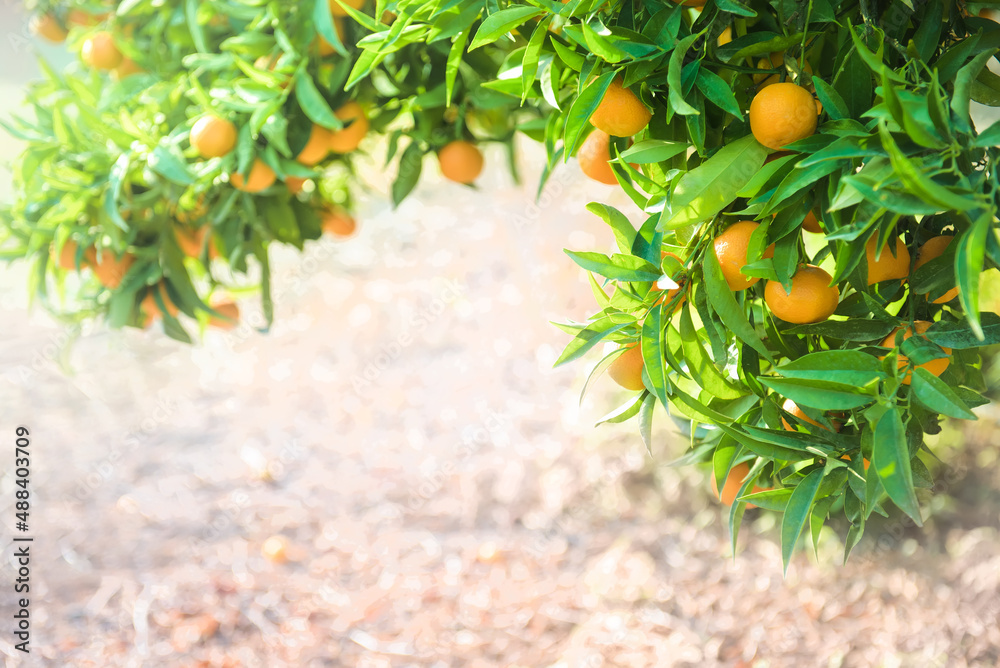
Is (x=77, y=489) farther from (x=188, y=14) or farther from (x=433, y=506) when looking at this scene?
(x=188, y=14)

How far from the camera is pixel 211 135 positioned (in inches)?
28.6

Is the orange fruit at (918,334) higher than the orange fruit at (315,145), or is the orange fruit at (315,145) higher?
the orange fruit at (315,145)

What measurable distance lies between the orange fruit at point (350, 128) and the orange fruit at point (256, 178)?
8cm

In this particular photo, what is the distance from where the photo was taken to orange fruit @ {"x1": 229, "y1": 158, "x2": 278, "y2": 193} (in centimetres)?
76

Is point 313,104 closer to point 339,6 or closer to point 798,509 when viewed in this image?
point 339,6

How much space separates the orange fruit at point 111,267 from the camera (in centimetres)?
86

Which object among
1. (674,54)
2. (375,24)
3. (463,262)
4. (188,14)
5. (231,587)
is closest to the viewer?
(674,54)

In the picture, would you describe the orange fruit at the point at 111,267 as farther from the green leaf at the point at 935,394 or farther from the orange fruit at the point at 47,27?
the green leaf at the point at 935,394

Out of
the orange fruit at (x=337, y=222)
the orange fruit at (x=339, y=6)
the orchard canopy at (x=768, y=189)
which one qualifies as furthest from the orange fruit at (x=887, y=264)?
the orange fruit at (x=337, y=222)


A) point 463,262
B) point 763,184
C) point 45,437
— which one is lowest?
point 463,262

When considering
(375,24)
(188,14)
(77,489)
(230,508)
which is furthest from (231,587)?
(375,24)

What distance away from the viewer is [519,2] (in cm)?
55

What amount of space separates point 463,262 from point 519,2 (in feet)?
6.69

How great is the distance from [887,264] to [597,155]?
0.23 metres
